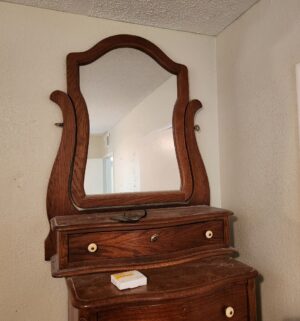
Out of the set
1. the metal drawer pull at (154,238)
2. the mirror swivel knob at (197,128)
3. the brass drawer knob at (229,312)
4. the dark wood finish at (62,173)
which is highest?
the mirror swivel knob at (197,128)

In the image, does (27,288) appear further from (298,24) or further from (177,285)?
(298,24)

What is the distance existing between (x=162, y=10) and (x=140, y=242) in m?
1.00

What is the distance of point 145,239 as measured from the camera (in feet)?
3.38

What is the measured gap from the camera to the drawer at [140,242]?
0.97 metres

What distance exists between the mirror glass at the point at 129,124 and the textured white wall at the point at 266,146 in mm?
303

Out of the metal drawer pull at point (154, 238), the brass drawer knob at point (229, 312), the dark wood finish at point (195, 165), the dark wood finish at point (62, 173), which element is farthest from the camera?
the dark wood finish at point (195, 165)

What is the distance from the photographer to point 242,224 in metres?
1.30

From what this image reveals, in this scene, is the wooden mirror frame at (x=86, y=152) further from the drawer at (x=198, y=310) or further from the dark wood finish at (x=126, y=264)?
the drawer at (x=198, y=310)

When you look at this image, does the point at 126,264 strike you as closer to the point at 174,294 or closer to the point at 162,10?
the point at 174,294

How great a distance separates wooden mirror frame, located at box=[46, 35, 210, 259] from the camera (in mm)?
1173

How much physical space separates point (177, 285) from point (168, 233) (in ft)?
0.69

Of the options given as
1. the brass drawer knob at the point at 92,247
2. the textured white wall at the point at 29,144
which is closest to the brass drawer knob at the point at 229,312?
the brass drawer knob at the point at 92,247

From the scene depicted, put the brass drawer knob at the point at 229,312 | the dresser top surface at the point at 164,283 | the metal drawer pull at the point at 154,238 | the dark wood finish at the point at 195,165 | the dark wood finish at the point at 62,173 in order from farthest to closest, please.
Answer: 1. the dark wood finish at the point at 195,165
2. the dark wood finish at the point at 62,173
3. the metal drawer pull at the point at 154,238
4. the brass drawer knob at the point at 229,312
5. the dresser top surface at the point at 164,283

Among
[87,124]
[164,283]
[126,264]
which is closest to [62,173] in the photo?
[87,124]
